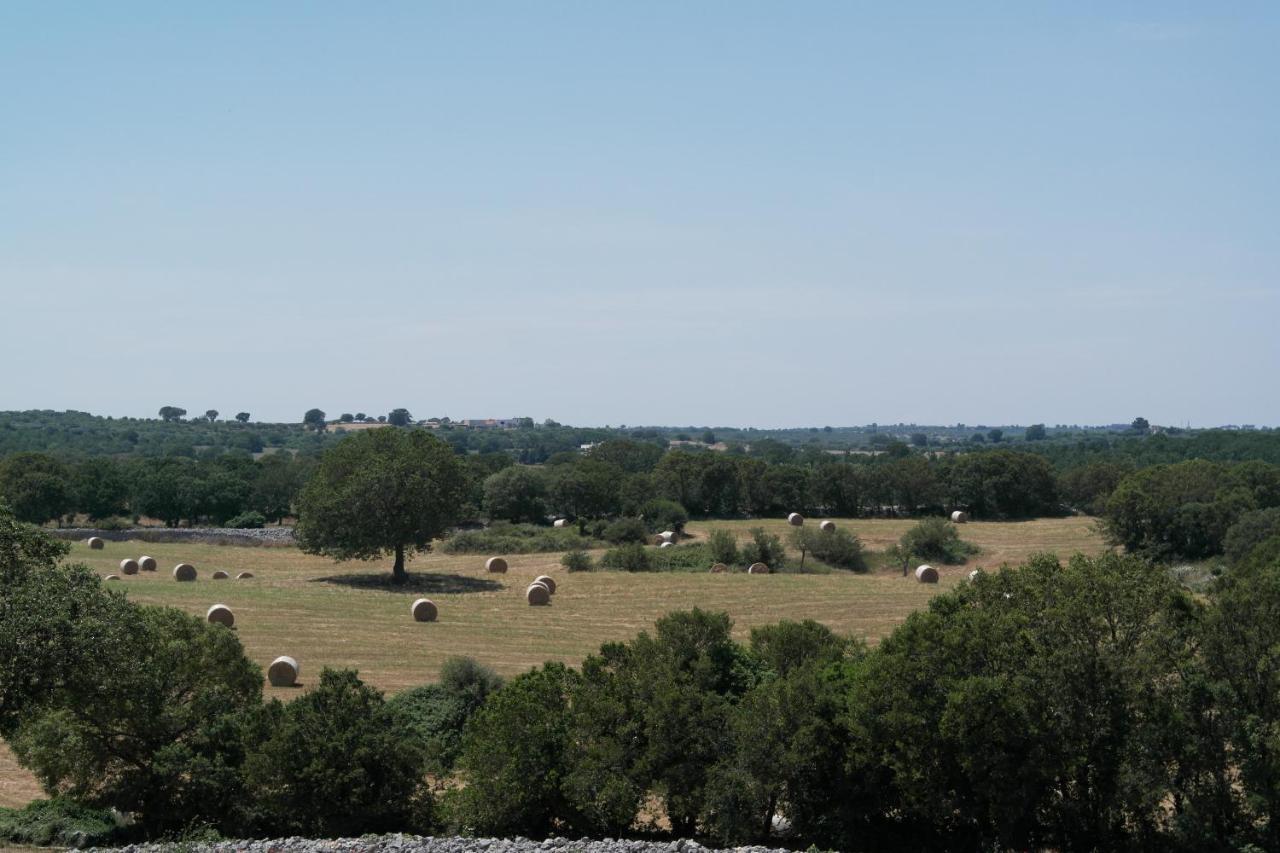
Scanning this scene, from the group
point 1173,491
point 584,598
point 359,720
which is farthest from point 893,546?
point 359,720

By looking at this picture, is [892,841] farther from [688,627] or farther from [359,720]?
[359,720]

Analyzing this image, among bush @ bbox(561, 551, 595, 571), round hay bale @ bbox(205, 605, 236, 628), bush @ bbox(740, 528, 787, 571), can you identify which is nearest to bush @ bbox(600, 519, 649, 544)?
bush @ bbox(740, 528, 787, 571)

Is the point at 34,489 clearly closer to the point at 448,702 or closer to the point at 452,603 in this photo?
the point at 452,603

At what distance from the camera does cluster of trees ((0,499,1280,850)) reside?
65.8 feet

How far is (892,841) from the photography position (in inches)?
846

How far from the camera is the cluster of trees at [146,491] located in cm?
7981

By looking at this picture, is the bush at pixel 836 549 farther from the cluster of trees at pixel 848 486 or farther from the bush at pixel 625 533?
the cluster of trees at pixel 848 486

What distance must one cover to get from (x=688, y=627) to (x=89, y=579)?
11412mm

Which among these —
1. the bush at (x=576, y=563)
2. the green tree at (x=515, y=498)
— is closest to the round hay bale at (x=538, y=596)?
the bush at (x=576, y=563)

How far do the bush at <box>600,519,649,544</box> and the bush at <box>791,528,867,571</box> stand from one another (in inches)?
429

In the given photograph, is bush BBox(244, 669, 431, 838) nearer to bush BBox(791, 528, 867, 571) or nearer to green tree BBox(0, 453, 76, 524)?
bush BBox(791, 528, 867, 571)

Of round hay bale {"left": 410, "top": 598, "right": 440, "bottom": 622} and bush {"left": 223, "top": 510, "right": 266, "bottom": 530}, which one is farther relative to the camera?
bush {"left": 223, "top": 510, "right": 266, "bottom": 530}

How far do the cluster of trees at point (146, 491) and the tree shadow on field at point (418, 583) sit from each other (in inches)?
1267

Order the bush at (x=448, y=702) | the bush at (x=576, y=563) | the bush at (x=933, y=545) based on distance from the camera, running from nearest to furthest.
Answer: the bush at (x=448, y=702), the bush at (x=576, y=563), the bush at (x=933, y=545)
